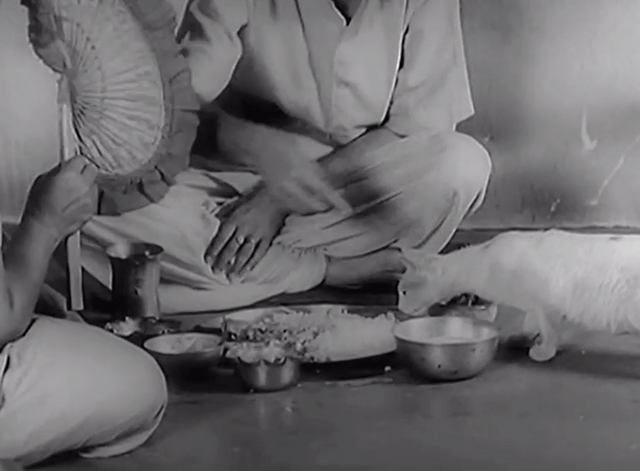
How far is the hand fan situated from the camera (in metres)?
1.83

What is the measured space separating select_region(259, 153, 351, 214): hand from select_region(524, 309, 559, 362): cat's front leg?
0.45m

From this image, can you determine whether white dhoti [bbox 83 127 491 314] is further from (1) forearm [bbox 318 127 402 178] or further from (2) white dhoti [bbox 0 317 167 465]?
(2) white dhoti [bbox 0 317 167 465]

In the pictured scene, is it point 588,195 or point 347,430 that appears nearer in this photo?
point 347,430

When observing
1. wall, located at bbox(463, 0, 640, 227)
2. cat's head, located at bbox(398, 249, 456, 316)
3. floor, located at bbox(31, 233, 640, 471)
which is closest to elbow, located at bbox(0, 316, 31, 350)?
floor, located at bbox(31, 233, 640, 471)

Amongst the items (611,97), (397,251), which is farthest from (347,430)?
(611,97)

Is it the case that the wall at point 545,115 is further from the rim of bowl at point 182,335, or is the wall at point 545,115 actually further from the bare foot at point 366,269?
the rim of bowl at point 182,335

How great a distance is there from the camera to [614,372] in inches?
74.5

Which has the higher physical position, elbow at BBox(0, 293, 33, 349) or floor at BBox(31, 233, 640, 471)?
elbow at BBox(0, 293, 33, 349)

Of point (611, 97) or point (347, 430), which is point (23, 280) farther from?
point (611, 97)

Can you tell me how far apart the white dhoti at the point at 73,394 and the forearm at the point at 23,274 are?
0.16 feet

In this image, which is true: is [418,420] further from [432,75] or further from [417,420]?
[432,75]

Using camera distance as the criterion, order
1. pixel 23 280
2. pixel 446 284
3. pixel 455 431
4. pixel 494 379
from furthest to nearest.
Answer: pixel 446 284 → pixel 494 379 → pixel 455 431 → pixel 23 280

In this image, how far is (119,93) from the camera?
1.87 metres

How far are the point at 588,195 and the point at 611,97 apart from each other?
208 mm
